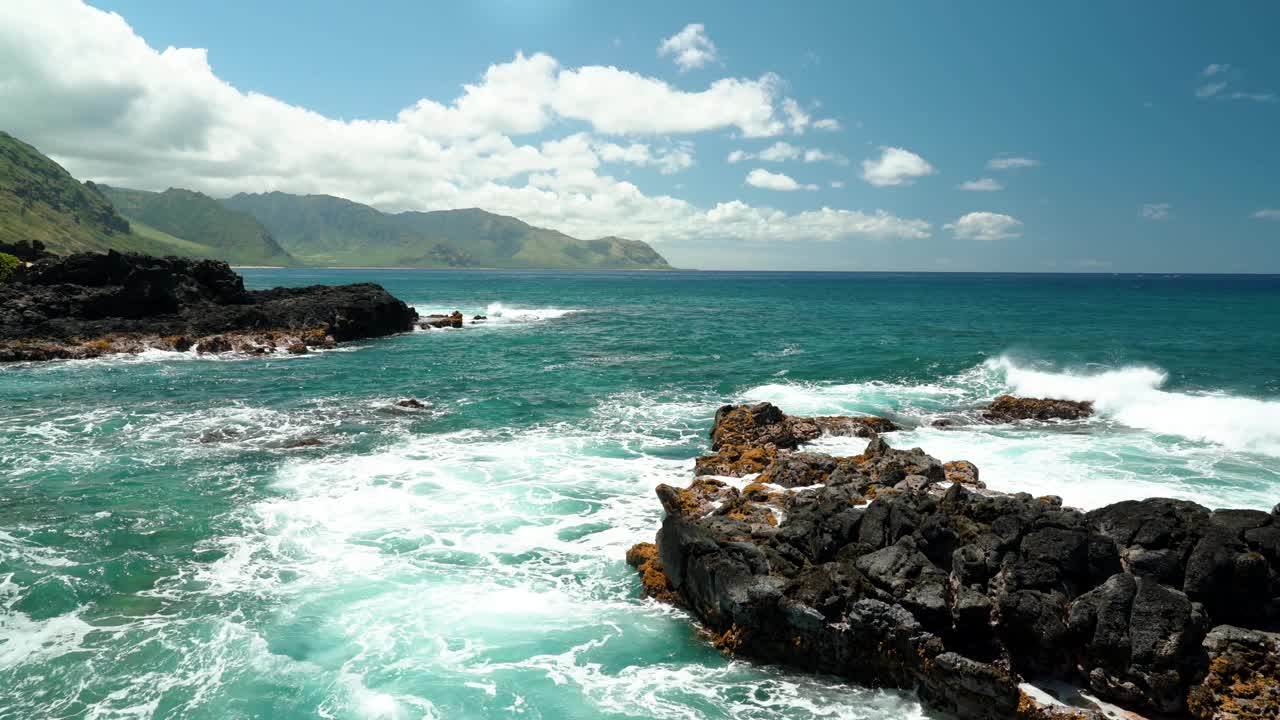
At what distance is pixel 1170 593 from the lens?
1268 cm

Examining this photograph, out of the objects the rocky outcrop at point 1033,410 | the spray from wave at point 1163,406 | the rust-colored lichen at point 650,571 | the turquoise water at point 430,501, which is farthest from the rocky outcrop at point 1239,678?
the rocky outcrop at point 1033,410

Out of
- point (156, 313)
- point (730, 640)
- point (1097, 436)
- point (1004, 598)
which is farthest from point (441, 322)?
point (1004, 598)

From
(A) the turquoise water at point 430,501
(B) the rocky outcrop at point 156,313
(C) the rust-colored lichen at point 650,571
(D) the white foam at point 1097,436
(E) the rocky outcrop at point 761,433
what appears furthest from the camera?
(B) the rocky outcrop at point 156,313

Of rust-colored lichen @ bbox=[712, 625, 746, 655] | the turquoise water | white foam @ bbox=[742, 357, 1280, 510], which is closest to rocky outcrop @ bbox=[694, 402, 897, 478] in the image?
white foam @ bbox=[742, 357, 1280, 510]

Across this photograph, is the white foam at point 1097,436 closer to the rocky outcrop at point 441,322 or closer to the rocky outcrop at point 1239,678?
the rocky outcrop at point 1239,678

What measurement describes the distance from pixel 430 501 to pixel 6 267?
6798 cm

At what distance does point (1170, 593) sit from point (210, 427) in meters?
37.7

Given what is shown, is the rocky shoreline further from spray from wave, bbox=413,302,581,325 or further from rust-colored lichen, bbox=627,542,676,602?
spray from wave, bbox=413,302,581,325

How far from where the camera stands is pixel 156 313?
61.4m

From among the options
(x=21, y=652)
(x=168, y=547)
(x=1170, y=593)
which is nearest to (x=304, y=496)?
(x=168, y=547)

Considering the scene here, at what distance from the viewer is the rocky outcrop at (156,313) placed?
175 feet

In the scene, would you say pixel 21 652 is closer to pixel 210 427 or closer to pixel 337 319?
pixel 210 427

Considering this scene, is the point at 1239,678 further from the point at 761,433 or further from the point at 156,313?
the point at 156,313

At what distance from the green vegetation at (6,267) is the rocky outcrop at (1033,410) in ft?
279
